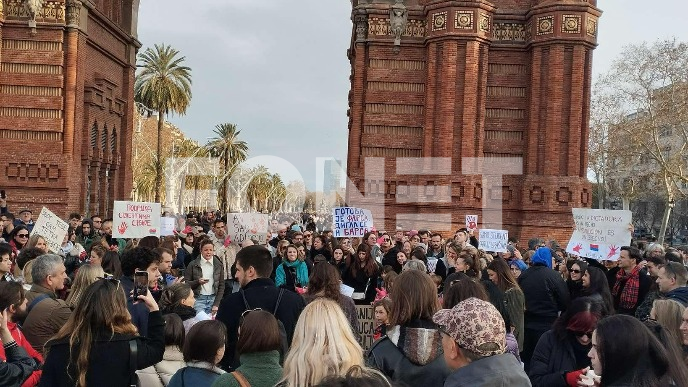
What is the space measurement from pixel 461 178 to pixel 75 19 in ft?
43.1

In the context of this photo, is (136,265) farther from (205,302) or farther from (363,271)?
(363,271)

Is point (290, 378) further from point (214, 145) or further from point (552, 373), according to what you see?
point (214, 145)

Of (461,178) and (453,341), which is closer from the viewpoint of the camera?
(453,341)

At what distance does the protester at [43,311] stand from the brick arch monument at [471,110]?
17596 millimetres

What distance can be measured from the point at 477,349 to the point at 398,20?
68.5 ft

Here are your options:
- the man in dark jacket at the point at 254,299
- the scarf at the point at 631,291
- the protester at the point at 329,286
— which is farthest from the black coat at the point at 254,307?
the scarf at the point at 631,291

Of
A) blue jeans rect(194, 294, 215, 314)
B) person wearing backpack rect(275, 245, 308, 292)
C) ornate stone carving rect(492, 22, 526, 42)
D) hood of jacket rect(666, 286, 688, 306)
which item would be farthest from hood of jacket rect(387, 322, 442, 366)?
ornate stone carving rect(492, 22, 526, 42)

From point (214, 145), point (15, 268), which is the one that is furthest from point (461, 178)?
point (214, 145)

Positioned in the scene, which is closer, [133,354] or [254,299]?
[133,354]

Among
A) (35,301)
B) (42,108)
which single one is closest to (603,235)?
(35,301)

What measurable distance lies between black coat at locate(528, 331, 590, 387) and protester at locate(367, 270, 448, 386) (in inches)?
42.2

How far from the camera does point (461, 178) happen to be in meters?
23.9

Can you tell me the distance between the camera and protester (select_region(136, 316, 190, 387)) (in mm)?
6004

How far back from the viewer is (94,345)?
5234 mm
